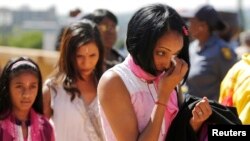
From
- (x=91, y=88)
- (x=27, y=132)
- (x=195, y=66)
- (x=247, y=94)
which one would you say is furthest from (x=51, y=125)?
(x=195, y=66)

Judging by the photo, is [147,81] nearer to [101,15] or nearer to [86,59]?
[86,59]

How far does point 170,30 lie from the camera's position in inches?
104

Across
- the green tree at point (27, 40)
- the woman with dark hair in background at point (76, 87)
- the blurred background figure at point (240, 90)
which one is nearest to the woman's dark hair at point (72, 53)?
the woman with dark hair in background at point (76, 87)

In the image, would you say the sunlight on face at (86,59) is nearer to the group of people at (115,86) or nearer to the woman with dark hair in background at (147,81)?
the group of people at (115,86)

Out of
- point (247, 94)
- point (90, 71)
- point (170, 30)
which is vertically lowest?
point (90, 71)

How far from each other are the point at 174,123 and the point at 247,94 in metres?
0.57

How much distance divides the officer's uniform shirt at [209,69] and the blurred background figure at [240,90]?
2.19 meters

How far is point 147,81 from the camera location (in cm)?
271

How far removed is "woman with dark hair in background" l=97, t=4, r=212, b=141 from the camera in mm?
2621

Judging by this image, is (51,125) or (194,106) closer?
(194,106)

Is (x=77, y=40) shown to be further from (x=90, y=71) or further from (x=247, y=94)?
(x=247, y=94)

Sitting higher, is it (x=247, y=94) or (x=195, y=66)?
(x=247, y=94)

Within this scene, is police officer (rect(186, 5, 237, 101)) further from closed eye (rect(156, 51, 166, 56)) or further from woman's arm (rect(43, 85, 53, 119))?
closed eye (rect(156, 51, 166, 56))

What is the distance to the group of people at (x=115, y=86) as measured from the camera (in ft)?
8.67
